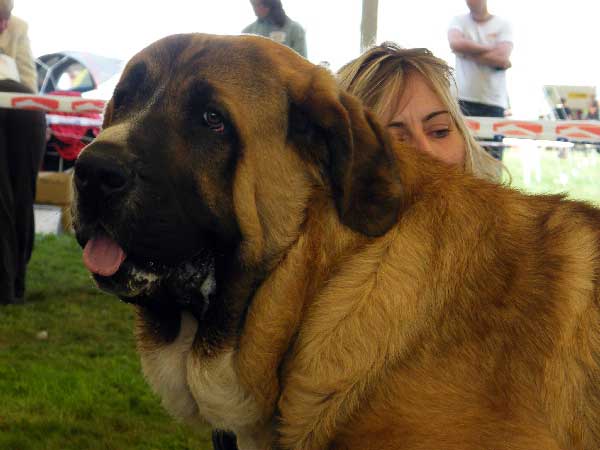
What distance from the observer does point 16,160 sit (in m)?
5.66

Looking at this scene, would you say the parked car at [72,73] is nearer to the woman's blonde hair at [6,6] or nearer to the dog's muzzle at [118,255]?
the woman's blonde hair at [6,6]

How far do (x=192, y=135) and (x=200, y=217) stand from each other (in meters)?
0.21

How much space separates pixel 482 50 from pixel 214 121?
166 inches

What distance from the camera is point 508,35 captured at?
5926 mm

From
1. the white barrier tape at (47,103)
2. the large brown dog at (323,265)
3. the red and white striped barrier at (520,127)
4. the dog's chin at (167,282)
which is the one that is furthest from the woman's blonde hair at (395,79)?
the white barrier tape at (47,103)

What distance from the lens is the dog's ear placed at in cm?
202

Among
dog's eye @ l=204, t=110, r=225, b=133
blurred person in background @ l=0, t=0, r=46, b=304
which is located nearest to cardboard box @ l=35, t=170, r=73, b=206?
blurred person in background @ l=0, t=0, r=46, b=304

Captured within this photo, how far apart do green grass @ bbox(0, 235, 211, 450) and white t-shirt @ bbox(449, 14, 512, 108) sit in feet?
9.83

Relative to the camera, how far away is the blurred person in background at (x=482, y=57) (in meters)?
5.83

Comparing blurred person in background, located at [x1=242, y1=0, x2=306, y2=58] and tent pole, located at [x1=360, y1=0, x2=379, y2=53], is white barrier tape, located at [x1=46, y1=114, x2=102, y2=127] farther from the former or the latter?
blurred person in background, located at [x1=242, y1=0, x2=306, y2=58]

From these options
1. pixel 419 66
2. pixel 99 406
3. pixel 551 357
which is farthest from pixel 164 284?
pixel 99 406

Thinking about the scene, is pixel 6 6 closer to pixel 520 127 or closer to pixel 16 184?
pixel 16 184

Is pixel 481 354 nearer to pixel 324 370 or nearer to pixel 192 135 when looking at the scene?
pixel 324 370

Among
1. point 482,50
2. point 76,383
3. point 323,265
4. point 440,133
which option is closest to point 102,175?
point 323,265
